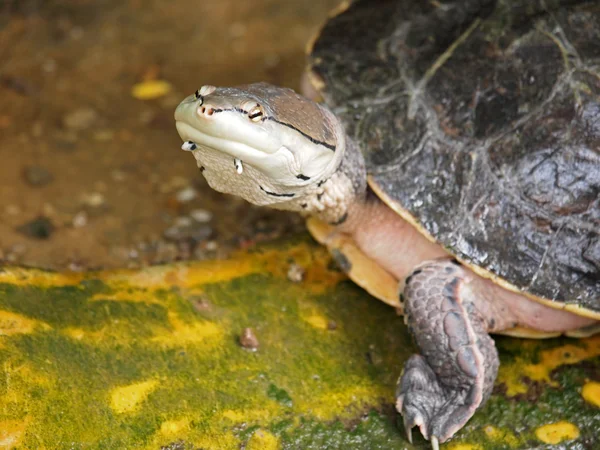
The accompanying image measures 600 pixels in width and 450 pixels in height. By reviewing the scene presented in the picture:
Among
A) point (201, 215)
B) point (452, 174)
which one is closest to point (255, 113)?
point (452, 174)

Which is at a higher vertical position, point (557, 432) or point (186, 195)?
point (557, 432)

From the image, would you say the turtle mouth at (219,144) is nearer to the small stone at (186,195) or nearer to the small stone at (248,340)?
the small stone at (248,340)

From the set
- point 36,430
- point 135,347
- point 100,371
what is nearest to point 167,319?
point 135,347

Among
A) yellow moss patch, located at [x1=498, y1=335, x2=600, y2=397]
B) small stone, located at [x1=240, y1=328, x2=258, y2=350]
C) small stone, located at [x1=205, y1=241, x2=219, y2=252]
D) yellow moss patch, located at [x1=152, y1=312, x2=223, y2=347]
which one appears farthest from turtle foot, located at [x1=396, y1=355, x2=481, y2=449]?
small stone, located at [x1=205, y1=241, x2=219, y2=252]

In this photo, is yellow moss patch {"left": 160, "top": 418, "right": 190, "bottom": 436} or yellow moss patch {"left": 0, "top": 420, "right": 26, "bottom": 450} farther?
yellow moss patch {"left": 160, "top": 418, "right": 190, "bottom": 436}

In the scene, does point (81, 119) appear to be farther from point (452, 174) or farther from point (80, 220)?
point (452, 174)

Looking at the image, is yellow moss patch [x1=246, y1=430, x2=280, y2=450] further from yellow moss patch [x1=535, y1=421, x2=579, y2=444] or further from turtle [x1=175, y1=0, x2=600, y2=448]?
yellow moss patch [x1=535, y1=421, x2=579, y2=444]

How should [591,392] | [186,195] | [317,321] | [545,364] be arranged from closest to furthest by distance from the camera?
1. [591,392]
2. [545,364]
3. [317,321]
4. [186,195]
